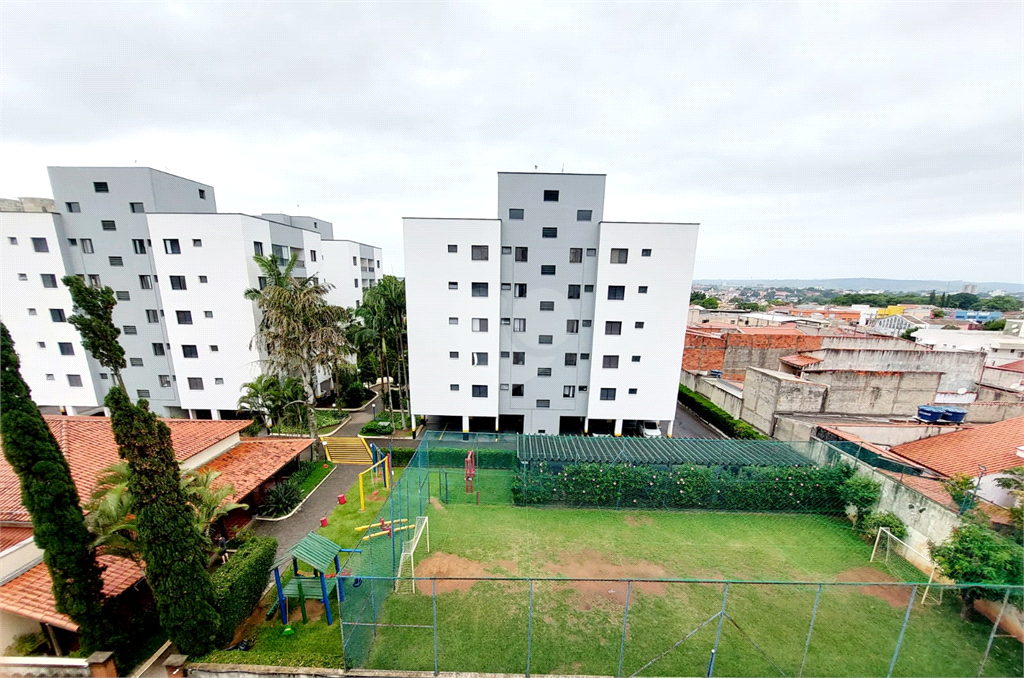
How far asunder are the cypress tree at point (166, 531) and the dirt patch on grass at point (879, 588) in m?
17.5

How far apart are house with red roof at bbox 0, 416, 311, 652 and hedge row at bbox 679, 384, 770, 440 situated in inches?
967

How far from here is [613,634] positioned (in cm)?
911

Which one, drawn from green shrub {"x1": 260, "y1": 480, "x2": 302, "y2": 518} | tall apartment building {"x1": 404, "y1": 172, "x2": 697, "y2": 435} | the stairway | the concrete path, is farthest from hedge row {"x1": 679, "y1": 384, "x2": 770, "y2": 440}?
green shrub {"x1": 260, "y1": 480, "x2": 302, "y2": 518}

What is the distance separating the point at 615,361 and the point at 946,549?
13.7 metres

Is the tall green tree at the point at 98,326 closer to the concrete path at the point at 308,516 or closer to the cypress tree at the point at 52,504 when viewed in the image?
the cypress tree at the point at 52,504

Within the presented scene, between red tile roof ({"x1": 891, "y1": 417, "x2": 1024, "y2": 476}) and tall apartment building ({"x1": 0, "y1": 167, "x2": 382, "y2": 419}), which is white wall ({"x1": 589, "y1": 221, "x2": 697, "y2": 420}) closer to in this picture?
red tile roof ({"x1": 891, "y1": 417, "x2": 1024, "y2": 476})

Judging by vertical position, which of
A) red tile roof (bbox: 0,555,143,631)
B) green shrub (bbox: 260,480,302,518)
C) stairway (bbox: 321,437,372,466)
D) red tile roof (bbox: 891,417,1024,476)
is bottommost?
stairway (bbox: 321,437,372,466)

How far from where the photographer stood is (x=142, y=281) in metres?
21.9

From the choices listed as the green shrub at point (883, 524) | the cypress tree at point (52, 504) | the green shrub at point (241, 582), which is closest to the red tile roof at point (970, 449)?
the green shrub at point (883, 524)

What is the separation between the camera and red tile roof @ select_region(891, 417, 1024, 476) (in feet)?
43.0

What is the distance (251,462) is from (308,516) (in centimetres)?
337

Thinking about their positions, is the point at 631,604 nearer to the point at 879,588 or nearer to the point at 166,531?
the point at 879,588

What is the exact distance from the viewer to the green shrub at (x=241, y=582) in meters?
8.64

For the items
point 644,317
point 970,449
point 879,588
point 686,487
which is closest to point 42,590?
point 686,487
